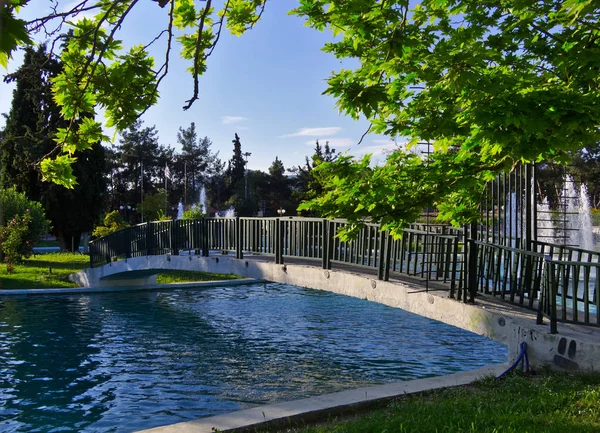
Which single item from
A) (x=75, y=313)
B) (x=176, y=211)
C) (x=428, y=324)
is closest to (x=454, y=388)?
(x=428, y=324)

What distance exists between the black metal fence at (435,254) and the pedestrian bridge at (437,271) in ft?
0.06

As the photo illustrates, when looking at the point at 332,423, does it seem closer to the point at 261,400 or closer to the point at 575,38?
the point at 261,400

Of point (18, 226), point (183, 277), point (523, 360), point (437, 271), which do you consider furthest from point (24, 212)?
point (523, 360)

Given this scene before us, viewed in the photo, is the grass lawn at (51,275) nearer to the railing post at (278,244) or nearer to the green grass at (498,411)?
the railing post at (278,244)

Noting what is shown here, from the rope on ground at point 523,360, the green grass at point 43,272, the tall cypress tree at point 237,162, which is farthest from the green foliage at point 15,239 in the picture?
the tall cypress tree at point 237,162

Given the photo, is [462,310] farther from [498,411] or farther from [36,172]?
[36,172]

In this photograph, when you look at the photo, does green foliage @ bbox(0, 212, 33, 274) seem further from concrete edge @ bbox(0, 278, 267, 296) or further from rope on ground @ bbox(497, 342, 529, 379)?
rope on ground @ bbox(497, 342, 529, 379)

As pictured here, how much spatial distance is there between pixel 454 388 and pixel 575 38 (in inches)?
159

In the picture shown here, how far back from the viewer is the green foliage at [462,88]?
5496mm

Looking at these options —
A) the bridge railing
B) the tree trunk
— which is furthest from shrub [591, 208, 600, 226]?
the bridge railing

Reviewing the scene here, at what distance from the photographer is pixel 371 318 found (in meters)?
15.6

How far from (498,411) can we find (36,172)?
Answer: 36.0m

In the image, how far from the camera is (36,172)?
36031 mm

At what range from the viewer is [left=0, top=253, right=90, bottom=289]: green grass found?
75.5 ft
